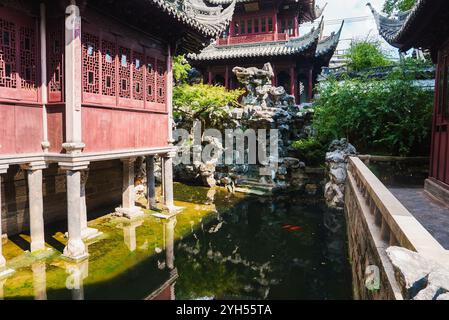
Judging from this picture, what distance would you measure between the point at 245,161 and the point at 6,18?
10.5 m

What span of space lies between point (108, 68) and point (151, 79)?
5.50ft

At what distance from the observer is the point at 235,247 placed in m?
7.14

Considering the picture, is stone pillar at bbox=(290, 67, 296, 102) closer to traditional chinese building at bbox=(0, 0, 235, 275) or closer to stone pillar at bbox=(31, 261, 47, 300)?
traditional chinese building at bbox=(0, 0, 235, 275)

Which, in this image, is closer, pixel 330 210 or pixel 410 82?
pixel 330 210

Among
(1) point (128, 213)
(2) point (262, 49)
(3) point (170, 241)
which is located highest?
(2) point (262, 49)

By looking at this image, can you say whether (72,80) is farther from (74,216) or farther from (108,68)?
(74,216)

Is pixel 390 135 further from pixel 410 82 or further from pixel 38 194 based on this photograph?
pixel 38 194

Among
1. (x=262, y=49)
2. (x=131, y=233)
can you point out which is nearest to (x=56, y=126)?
(x=131, y=233)

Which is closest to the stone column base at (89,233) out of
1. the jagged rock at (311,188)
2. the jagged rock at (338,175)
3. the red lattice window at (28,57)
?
the red lattice window at (28,57)

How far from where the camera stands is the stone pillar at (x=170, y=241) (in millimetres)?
6286

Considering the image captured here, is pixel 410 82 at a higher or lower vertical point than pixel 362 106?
higher

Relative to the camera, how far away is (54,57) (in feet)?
19.7

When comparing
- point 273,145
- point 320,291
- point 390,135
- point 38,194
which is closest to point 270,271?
point 320,291
